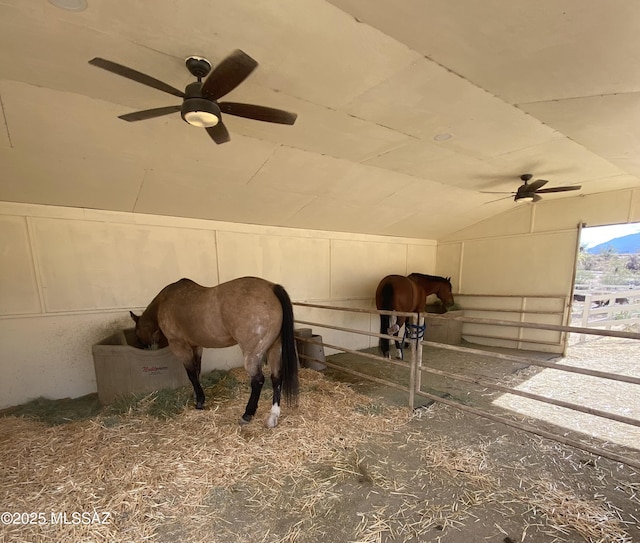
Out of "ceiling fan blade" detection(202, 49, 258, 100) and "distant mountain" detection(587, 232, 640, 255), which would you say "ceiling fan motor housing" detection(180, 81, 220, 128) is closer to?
"ceiling fan blade" detection(202, 49, 258, 100)

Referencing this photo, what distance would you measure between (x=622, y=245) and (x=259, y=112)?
22.8 feet

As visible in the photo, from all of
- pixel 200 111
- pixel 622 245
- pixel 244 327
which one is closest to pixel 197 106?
pixel 200 111

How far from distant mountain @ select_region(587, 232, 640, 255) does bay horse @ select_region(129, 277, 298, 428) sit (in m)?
6.19

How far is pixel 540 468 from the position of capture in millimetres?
1982

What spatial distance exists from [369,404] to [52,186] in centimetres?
382

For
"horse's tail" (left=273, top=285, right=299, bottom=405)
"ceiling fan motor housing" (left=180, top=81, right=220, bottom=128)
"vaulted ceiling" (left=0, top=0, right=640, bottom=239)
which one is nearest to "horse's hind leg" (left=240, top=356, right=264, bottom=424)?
"horse's tail" (left=273, top=285, right=299, bottom=405)

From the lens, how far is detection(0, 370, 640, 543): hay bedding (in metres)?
1.48

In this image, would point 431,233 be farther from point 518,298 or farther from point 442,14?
point 442,14

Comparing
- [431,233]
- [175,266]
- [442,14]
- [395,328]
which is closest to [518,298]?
[431,233]

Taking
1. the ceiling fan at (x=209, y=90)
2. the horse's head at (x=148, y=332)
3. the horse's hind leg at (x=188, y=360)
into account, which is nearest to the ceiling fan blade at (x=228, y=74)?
the ceiling fan at (x=209, y=90)

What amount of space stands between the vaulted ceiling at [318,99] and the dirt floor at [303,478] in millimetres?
2333

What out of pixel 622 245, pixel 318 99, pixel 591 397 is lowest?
pixel 591 397

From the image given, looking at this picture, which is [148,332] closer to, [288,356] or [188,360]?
[188,360]

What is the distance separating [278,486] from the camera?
1.80 metres
